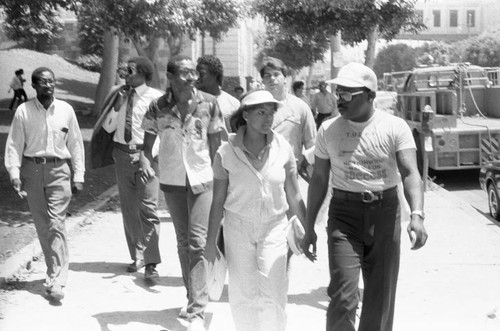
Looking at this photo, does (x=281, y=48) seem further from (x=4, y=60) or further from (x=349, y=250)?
→ (x=349, y=250)

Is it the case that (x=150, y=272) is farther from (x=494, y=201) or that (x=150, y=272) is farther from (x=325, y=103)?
(x=325, y=103)

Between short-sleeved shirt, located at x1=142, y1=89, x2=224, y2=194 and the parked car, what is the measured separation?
6660mm

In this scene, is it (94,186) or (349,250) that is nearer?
(349,250)

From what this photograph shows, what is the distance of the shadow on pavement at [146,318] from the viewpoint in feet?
20.9

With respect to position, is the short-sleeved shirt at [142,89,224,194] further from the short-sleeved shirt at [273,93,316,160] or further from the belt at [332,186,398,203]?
the belt at [332,186,398,203]

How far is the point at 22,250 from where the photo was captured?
8.44 meters

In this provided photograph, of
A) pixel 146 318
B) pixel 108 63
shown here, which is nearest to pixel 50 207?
pixel 146 318

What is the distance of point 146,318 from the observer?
6.57 m

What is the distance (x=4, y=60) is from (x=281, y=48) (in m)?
17.7

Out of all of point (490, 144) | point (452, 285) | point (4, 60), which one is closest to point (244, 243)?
point (452, 285)

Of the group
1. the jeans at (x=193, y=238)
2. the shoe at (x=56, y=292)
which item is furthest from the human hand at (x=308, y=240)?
the shoe at (x=56, y=292)

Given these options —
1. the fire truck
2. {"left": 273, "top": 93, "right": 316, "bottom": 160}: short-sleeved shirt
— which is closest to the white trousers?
{"left": 273, "top": 93, "right": 316, "bottom": 160}: short-sleeved shirt

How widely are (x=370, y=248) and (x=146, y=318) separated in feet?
7.16

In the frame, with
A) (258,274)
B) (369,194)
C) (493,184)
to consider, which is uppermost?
(369,194)
